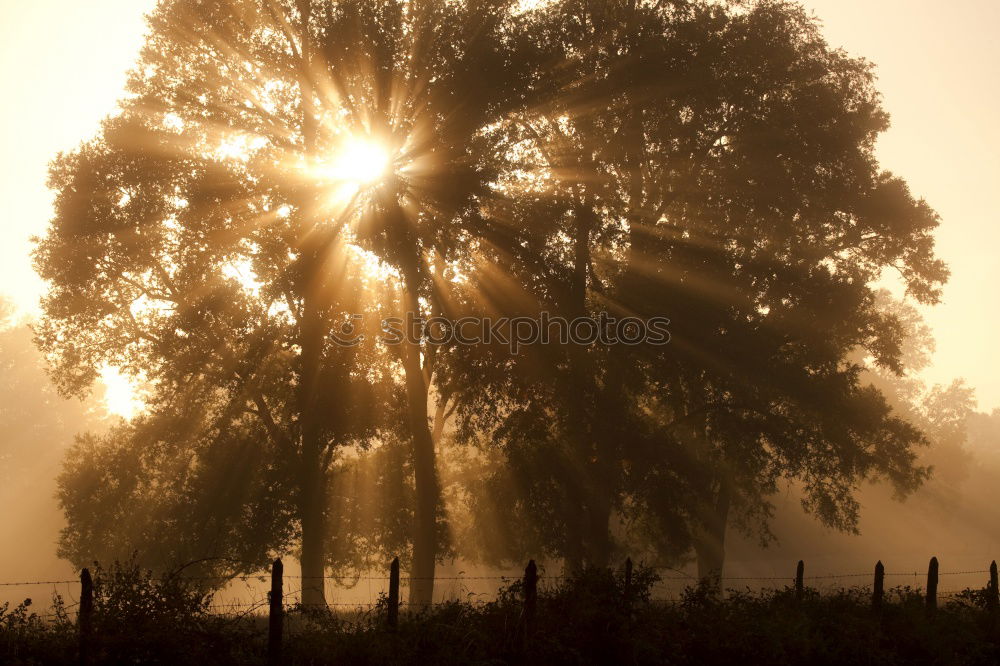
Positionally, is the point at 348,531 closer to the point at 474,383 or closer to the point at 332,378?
the point at 332,378

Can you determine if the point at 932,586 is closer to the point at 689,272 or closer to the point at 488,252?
the point at 689,272

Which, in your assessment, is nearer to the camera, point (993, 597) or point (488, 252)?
point (993, 597)

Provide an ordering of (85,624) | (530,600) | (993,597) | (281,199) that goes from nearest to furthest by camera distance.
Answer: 1. (85,624)
2. (530,600)
3. (993,597)
4. (281,199)

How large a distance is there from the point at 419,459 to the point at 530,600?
1201 cm

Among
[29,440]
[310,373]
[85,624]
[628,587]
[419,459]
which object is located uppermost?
[310,373]

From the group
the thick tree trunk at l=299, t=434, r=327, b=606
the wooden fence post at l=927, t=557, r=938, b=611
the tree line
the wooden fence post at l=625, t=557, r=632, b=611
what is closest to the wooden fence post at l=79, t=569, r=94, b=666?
the wooden fence post at l=625, t=557, r=632, b=611

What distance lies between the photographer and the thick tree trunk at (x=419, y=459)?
2342cm

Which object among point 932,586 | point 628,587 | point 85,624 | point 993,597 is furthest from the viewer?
point 993,597

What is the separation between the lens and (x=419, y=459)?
2398cm

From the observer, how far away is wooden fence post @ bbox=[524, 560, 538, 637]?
12.2 meters

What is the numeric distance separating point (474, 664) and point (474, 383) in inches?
477

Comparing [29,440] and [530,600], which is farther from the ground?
[530,600]

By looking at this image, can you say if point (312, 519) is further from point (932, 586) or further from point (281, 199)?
point (932, 586)

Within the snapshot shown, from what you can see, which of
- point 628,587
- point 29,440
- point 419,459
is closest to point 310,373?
point 419,459
